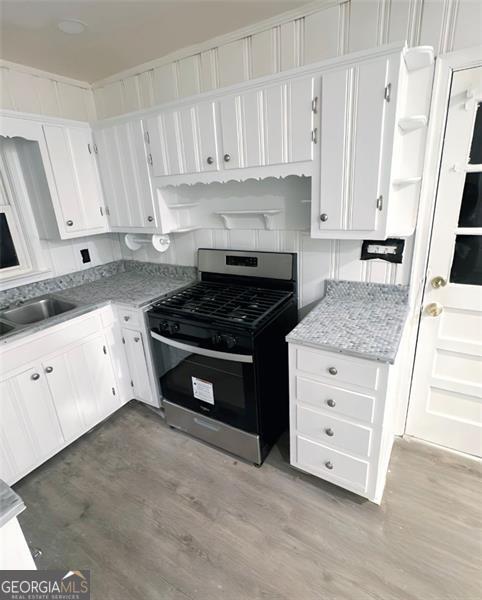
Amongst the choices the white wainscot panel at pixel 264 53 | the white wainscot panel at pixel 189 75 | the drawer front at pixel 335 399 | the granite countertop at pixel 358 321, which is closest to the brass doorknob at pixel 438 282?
the granite countertop at pixel 358 321

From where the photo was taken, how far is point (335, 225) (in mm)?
1606

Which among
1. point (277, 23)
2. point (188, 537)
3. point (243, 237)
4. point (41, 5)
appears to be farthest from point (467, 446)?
point (41, 5)

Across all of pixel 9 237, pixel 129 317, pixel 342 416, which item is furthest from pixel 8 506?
pixel 9 237

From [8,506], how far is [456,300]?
2.01m

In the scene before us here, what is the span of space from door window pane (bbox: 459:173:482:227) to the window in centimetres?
274

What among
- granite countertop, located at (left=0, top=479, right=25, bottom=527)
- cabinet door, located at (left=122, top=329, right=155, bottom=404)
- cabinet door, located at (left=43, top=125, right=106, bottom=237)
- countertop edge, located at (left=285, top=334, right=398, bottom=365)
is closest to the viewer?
granite countertop, located at (left=0, top=479, right=25, bottom=527)

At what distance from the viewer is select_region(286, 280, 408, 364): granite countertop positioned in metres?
1.43

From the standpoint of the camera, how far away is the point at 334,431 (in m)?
1.60

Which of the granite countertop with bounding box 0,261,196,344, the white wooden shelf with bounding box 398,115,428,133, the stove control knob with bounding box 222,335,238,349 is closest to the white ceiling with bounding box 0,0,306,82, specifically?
the white wooden shelf with bounding box 398,115,428,133

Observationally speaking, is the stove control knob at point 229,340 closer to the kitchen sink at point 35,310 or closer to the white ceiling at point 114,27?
the kitchen sink at point 35,310

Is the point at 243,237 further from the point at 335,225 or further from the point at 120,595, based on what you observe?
the point at 120,595

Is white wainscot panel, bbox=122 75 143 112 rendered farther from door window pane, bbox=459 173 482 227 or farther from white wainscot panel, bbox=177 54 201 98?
door window pane, bbox=459 173 482 227

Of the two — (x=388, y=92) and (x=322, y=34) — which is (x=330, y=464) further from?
(x=322, y=34)

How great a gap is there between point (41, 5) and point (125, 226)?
1.23 meters
